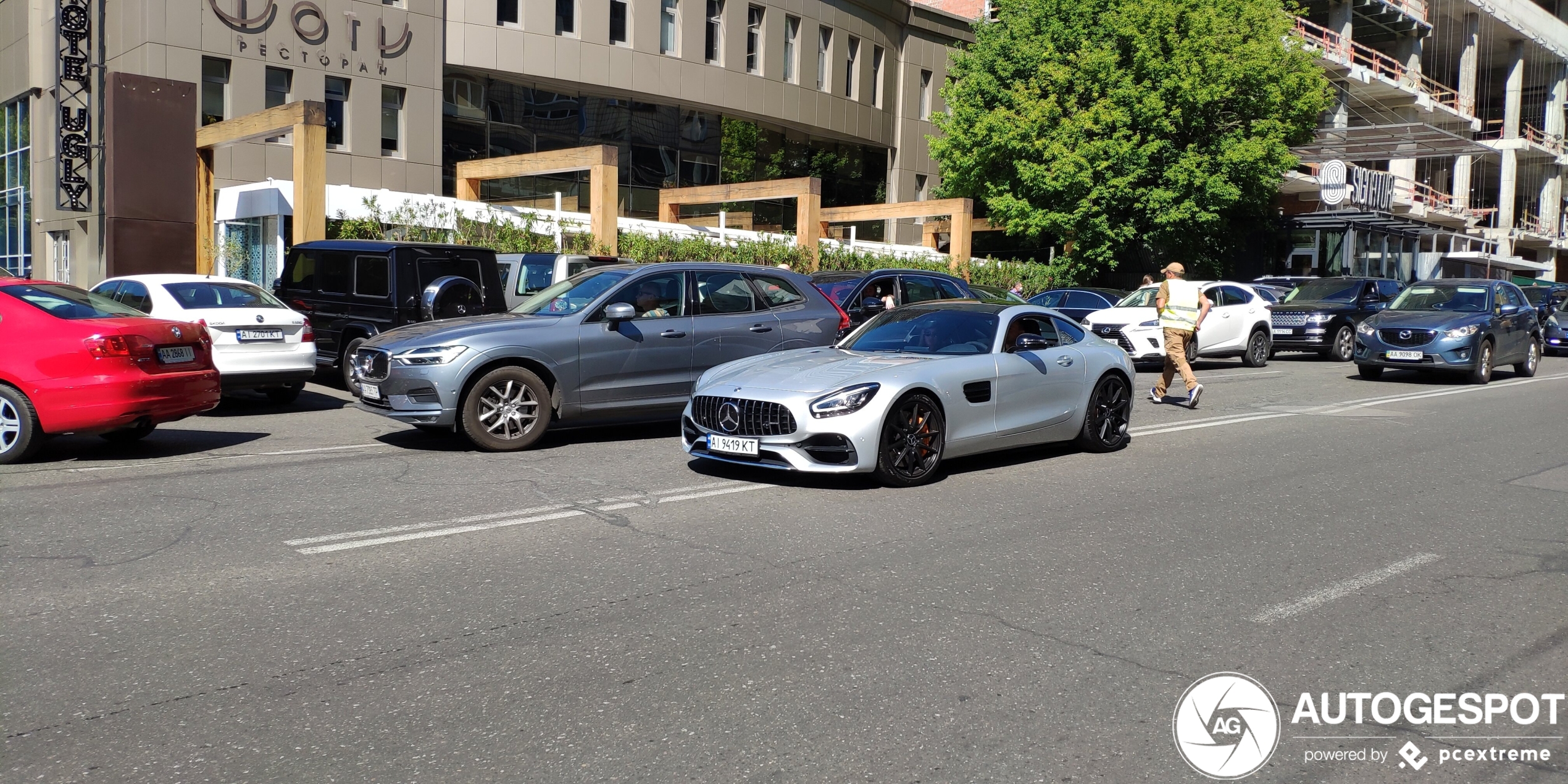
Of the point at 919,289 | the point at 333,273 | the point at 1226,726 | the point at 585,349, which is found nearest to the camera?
the point at 1226,726

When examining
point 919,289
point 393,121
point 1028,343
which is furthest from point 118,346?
point 393,121

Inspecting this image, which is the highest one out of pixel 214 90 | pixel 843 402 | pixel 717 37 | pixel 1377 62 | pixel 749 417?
pixel 1377 62

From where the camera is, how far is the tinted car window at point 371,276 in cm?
1419

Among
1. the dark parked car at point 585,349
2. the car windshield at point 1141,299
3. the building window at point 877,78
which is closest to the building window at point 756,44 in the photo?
the building window at point 877,78

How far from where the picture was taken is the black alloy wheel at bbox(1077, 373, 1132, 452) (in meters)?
10.3

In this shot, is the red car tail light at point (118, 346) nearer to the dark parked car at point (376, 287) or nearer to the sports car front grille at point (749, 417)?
the dark parked car at point (376, 287)

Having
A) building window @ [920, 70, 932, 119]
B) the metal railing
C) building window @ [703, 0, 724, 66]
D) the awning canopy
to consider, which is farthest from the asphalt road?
the awning canopy

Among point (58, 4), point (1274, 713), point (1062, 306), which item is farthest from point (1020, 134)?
point (1274, 713)

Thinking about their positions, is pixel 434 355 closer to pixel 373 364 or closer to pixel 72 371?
pixel 373 364

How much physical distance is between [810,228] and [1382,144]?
27.5m

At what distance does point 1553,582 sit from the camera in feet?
20.4

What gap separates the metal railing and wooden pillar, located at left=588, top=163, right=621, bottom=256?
26.0 meters

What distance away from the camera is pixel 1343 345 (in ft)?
80.7

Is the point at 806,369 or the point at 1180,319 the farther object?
the point at 1180,319
